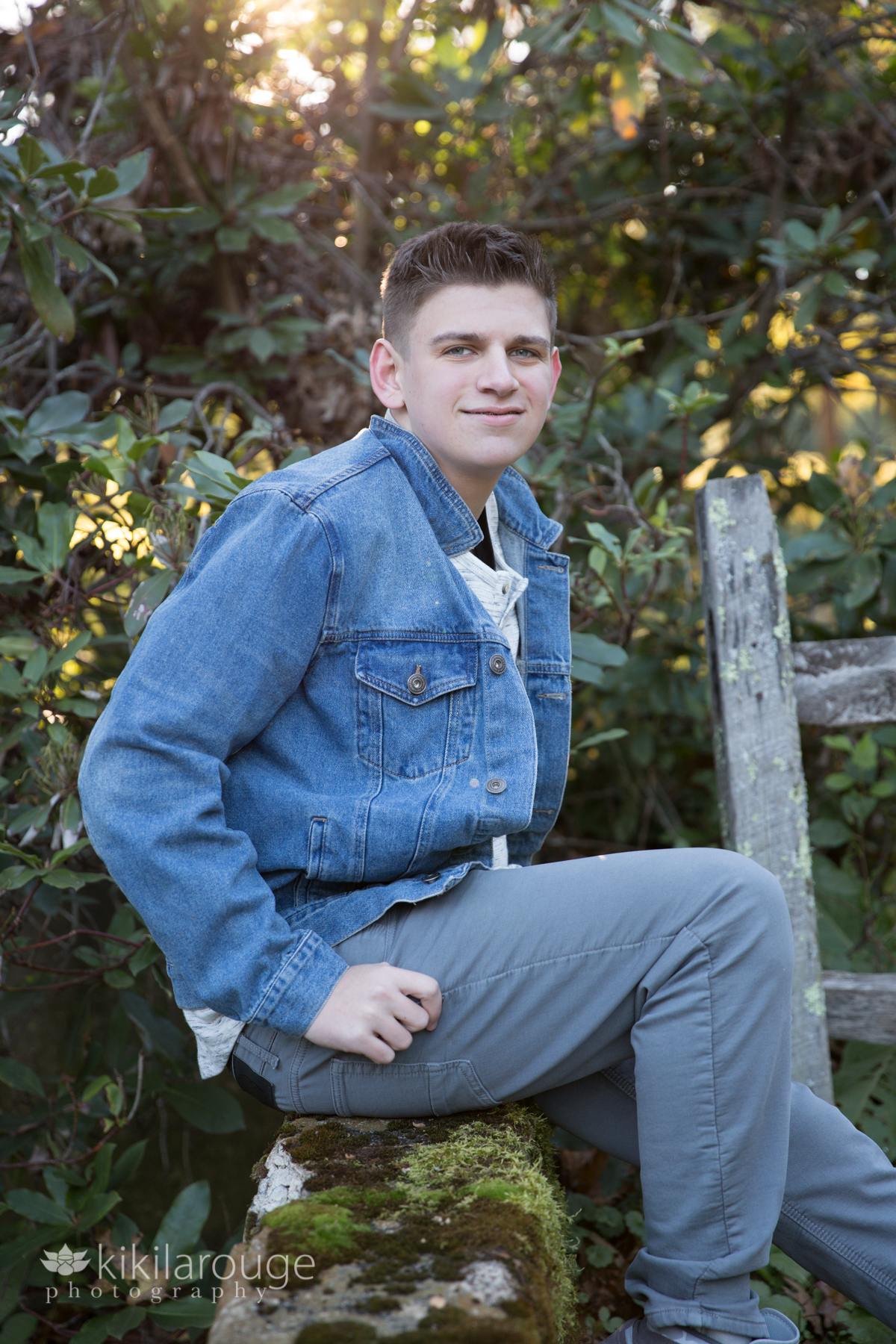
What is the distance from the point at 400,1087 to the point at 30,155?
6.30 feet

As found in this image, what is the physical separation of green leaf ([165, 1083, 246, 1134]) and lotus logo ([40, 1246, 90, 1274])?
333 mm

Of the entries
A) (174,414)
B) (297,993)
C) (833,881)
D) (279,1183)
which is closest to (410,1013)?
(297,993)

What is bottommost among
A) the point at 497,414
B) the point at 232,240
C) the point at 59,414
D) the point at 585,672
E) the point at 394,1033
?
the point at 394,1033

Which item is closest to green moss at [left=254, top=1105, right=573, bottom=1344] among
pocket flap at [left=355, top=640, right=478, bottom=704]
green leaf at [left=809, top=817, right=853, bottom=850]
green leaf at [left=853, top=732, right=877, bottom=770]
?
pocket flap at [left=355, top=640, right=478, bottom=704]

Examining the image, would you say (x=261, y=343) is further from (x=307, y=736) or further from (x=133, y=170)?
(x=307, y=736)

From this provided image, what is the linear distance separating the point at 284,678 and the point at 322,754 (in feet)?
0.46

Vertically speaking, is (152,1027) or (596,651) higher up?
(596,651)

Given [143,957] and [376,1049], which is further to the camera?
[143,957]

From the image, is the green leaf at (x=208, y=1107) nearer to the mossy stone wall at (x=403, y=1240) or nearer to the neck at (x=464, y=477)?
the mossy stone wall at (x=403, y=1240)

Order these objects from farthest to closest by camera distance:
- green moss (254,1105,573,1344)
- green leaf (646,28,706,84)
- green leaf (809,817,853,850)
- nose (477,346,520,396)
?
green leaf (809,817,853,850), green leaf (646,28,706,84), nose (477,346,520,396), green moss (254,1105,573,1344)

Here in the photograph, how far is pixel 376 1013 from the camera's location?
4.31 ft

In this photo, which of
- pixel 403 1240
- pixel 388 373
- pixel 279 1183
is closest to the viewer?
pixel 403 1240

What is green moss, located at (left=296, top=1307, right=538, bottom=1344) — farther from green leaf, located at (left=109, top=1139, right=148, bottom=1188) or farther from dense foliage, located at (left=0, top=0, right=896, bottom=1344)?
green leaf, located at (left=109, top=1139, right=148, bottom=1188)

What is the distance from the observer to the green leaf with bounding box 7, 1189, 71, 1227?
6.31ft
